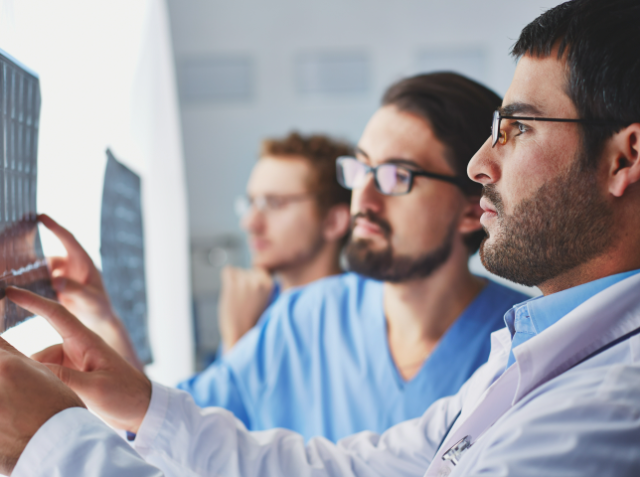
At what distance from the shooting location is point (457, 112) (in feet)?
3.54

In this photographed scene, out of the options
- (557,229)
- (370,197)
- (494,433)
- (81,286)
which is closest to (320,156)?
(370,197)

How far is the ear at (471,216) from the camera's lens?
1.11 meters

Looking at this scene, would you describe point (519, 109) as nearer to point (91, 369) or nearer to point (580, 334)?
point (580, 334)

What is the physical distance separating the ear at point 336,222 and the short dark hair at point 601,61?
Result: 3.75 feet

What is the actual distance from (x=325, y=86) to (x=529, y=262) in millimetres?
2379

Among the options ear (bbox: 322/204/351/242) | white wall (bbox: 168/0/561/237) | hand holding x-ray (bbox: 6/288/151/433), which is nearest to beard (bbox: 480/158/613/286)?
hand holding x-ray (bbox: 6/288/151/433)

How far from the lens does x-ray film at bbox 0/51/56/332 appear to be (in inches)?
22.7

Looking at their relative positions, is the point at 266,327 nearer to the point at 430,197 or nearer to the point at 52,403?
the point at 430,197

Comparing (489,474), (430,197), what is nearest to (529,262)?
(489,474)

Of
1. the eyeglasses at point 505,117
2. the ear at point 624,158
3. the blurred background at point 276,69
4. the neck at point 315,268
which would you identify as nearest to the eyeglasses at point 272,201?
the neck at point 315,268

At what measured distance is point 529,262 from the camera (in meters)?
0.64

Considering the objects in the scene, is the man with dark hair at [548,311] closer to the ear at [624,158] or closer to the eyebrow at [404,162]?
the ear at [624,158]

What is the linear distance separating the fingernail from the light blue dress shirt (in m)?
0.62

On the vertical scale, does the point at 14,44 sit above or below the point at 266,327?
above
